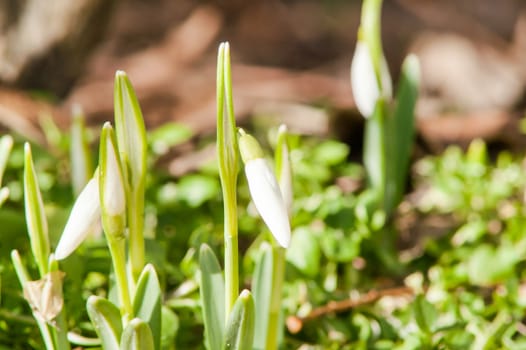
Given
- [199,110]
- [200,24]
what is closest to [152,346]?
[199,110]

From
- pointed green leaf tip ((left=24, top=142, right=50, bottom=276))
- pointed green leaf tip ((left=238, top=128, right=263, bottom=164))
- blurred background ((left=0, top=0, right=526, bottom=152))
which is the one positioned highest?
pointed green leaf tip ((left=238, top=128, right=263, bottom=164))

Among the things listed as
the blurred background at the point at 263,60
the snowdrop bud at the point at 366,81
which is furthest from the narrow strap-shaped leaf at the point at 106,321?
the blurred background at the point at 263,60

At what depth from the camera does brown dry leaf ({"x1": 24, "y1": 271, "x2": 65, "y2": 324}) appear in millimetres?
1035

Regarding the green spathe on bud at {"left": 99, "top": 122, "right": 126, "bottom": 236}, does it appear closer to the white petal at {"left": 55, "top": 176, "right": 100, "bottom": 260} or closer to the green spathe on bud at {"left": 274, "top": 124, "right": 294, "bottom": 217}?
the white petal at {"left": 55, "top": 176, "right": 100, "bottom": 260}

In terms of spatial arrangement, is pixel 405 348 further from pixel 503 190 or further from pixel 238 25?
pixel 238 25

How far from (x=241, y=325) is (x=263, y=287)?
0.15 metres

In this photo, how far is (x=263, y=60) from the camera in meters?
4.05

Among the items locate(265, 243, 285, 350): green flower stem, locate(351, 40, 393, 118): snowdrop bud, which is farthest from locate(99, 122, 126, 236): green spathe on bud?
locate(351, 40, 393, 118): snowdrop bud

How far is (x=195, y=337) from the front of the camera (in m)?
1.35

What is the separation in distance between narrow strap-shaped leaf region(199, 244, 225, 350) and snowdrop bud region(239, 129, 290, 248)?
0.15 metres

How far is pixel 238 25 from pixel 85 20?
203cm

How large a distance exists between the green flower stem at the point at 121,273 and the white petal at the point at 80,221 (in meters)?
0.03

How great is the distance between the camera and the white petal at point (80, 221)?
1.00 meters

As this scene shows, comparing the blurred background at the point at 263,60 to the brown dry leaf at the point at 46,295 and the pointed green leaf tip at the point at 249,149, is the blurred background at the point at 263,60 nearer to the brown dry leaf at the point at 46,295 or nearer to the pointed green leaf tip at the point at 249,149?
the brown dry leaf at the point at 46,295
